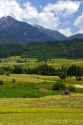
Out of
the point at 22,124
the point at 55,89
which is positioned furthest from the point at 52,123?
the point at 55,89

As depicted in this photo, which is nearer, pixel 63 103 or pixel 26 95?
pixel 63 103

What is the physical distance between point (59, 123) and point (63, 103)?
32.3 meters

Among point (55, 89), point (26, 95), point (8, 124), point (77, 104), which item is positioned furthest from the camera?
point (55, 89)

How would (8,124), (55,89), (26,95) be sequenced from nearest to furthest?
1. (8,124)
2. (26,95)
3. (55,89)

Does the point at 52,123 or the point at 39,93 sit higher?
the point at 52,123

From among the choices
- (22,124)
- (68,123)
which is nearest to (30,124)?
(22,124)

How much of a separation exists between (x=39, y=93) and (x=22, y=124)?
80.4 meters

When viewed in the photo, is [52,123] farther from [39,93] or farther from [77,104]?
[39,93]

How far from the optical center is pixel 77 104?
7206 centimetres

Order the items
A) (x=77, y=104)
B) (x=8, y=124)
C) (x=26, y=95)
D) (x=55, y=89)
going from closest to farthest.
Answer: (x=8, y=124)
(x=77, y=104)
(x=26, y=95)
(x=55, y=89)

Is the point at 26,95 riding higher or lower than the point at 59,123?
lower

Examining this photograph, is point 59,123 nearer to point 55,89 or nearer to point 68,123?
point 68,123

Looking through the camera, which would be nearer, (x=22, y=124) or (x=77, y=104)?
(x=22, y=124)

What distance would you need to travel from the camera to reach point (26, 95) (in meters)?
116
